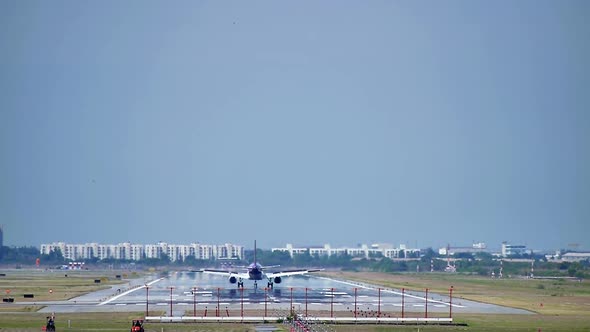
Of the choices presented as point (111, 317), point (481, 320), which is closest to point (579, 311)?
point (481, 320)

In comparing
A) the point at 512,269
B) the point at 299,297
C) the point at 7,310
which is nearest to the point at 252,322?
the point at 7,310

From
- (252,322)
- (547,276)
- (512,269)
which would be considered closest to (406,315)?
(252,322)

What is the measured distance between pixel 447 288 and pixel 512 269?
210 feet

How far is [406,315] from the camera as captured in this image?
77.2 metres

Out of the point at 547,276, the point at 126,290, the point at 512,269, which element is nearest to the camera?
the point at 126,290

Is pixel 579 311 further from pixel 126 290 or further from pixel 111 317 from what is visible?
pixel 126 290

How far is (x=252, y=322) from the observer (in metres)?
71.2

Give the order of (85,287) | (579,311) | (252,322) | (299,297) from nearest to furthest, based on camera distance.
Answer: (252,322) < (579,311) < (299,297) < (85,287)

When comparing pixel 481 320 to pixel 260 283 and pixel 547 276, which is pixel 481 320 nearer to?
pixel 260 283

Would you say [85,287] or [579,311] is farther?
[85,287]

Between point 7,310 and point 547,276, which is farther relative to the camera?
point 547,276

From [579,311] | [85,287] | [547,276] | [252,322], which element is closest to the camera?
[252,322]

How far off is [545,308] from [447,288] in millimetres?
36454

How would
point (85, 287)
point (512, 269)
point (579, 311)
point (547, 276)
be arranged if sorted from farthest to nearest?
1. point (512, 269)
2. point (547, 276)
3. point (85, 287)
4. point (579, 311)
